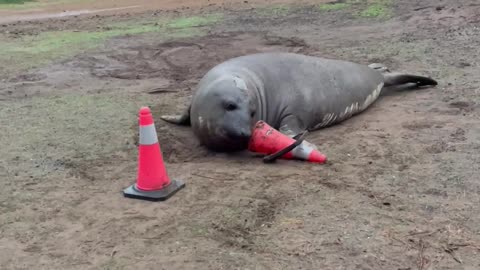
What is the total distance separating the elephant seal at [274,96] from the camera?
194 inches

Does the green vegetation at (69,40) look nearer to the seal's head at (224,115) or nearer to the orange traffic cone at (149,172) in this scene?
the seal's head at (224,115)

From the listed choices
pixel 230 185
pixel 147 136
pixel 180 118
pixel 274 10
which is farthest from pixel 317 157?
pixel 274 10

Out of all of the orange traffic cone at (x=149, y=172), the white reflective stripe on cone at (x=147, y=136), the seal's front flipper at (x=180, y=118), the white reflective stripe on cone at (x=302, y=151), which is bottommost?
the seal's front flipper at (x=180, y=118)

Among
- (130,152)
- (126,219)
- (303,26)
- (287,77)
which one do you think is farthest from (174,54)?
(126,219)

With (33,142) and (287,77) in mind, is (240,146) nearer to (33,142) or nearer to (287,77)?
(287,77)

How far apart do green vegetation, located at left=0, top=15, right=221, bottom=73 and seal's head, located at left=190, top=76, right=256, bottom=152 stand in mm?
3942

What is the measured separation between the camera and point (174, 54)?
346 inches

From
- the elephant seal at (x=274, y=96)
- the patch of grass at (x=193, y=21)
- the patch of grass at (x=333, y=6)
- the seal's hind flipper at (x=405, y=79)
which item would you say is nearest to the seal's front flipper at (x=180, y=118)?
the elephant seal at (x=274, y=96)

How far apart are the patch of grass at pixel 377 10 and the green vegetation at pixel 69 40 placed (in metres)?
2.66

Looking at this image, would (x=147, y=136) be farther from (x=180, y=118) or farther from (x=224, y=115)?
(x=180, y=118)

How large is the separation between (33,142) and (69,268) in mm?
2255

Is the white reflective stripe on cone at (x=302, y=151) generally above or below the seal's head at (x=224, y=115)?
below

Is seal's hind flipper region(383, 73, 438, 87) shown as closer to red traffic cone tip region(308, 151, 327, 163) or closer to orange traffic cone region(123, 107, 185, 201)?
red traffic cone tip region(308, 151, 327, 163)

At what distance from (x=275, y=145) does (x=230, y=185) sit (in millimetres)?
719
